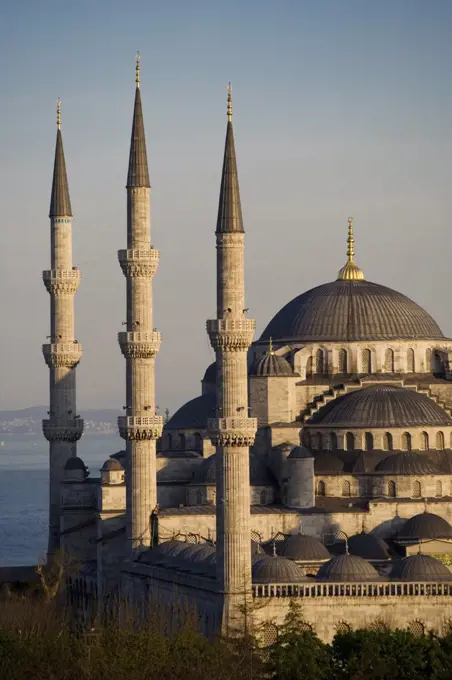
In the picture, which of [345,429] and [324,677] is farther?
[345,429]

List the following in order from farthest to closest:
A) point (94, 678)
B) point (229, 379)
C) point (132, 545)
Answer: point (132, 545), point (229, 379), point (94, 678)

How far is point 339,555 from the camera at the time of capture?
61.3 m

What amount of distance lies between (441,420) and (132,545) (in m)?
10.2

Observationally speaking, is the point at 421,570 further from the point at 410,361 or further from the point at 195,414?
the point at 195,414

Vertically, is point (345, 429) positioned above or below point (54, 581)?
above

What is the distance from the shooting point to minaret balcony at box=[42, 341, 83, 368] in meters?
75.0

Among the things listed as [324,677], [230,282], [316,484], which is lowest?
[324,677]

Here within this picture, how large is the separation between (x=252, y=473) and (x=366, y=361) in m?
7.12

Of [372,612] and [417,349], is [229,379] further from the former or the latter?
[417,349]

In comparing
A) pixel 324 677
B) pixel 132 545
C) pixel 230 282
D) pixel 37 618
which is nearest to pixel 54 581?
pixel 132 545

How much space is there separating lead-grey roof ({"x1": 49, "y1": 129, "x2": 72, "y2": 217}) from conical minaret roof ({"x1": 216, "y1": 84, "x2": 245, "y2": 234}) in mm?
17008

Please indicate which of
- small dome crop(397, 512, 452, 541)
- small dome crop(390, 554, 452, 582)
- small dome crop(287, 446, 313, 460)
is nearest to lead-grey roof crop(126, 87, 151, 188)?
small dome crop(287, 446, 313, 460)

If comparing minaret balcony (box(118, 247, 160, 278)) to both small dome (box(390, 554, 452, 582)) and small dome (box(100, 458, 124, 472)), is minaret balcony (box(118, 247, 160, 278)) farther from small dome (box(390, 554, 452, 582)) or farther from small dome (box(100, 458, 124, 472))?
small dome (box(390, 554, 452, 582))

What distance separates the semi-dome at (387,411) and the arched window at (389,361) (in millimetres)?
3295
